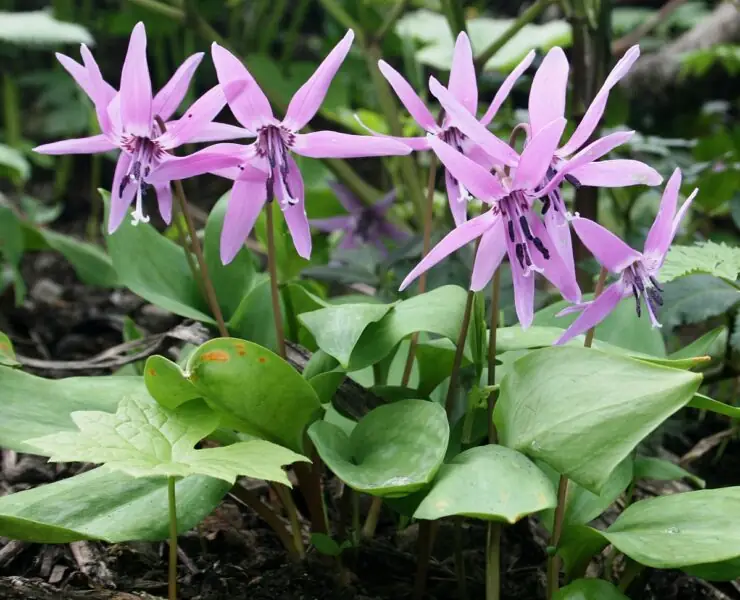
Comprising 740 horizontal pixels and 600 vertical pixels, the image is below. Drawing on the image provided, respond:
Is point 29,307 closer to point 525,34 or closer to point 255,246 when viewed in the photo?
point 255,246

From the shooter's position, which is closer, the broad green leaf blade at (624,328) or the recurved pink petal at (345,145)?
the recurved pink petal at (345,145)

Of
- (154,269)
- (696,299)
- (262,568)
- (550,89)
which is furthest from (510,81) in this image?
(262,568)

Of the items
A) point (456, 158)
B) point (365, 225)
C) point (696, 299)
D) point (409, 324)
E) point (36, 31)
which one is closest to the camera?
point (456, 158)

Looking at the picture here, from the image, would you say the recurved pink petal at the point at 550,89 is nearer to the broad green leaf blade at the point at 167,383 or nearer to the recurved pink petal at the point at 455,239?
the recurved pink petal at the point at 455,239

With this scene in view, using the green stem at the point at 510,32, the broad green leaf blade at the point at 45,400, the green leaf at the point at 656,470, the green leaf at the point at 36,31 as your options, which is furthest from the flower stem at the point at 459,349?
the green leaf at the point at 36,31

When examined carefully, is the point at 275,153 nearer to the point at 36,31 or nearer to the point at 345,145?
the point at 345,145

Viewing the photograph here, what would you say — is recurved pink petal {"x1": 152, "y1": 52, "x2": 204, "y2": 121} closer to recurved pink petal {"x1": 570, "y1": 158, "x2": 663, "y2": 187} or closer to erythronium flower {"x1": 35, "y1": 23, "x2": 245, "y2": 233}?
erythronium flower {"x1": 35, "y1": 23, "x2": 245, "y2": 233}

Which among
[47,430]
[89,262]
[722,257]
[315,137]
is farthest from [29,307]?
[722,257]
